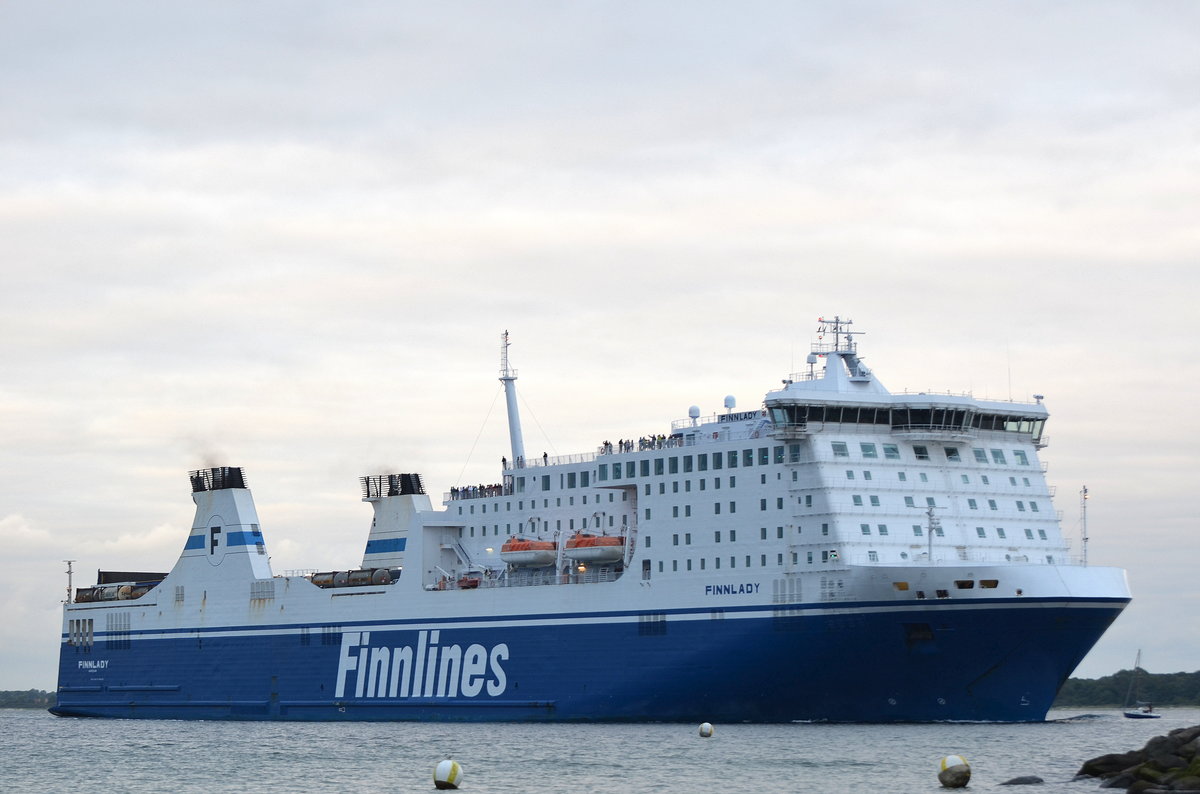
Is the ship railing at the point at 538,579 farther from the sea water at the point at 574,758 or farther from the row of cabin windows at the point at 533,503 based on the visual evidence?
the sea water at the point at 574,758

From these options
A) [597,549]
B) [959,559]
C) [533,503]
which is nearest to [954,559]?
[959,559]

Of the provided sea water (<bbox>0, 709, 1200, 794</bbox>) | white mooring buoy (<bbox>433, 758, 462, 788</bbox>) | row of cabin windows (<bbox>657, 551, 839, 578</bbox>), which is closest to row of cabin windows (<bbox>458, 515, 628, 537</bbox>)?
row of cabin windows (<bbox>657, 551, 839, 578</bbox>)

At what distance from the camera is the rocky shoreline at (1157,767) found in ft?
119

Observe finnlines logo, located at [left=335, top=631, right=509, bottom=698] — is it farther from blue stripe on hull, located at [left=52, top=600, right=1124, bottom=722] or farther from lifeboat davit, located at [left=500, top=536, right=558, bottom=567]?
lifeboat davit, located at [left=500, top=536, right=558, bottom=567]

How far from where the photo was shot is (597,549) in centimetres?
5912

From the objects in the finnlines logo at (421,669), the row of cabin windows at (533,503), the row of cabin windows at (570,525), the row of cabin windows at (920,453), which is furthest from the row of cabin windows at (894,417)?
the finnlines logo at (421,669)

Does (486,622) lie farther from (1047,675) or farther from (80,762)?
(1047,675)

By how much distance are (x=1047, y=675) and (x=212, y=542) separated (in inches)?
1346

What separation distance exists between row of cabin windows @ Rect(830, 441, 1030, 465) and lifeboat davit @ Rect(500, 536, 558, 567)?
11.4m

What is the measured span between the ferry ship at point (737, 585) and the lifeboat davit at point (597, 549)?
0.24ft

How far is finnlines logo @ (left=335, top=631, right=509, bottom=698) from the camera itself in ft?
202

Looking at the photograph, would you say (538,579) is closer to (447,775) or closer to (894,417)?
(894,417)

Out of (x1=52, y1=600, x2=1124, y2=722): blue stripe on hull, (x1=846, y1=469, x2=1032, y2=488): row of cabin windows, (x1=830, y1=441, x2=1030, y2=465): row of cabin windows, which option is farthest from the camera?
(x1=830, y1=441, x2=1030, y2=465): row of cabin windows

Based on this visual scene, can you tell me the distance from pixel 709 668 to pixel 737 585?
8.79 feet
